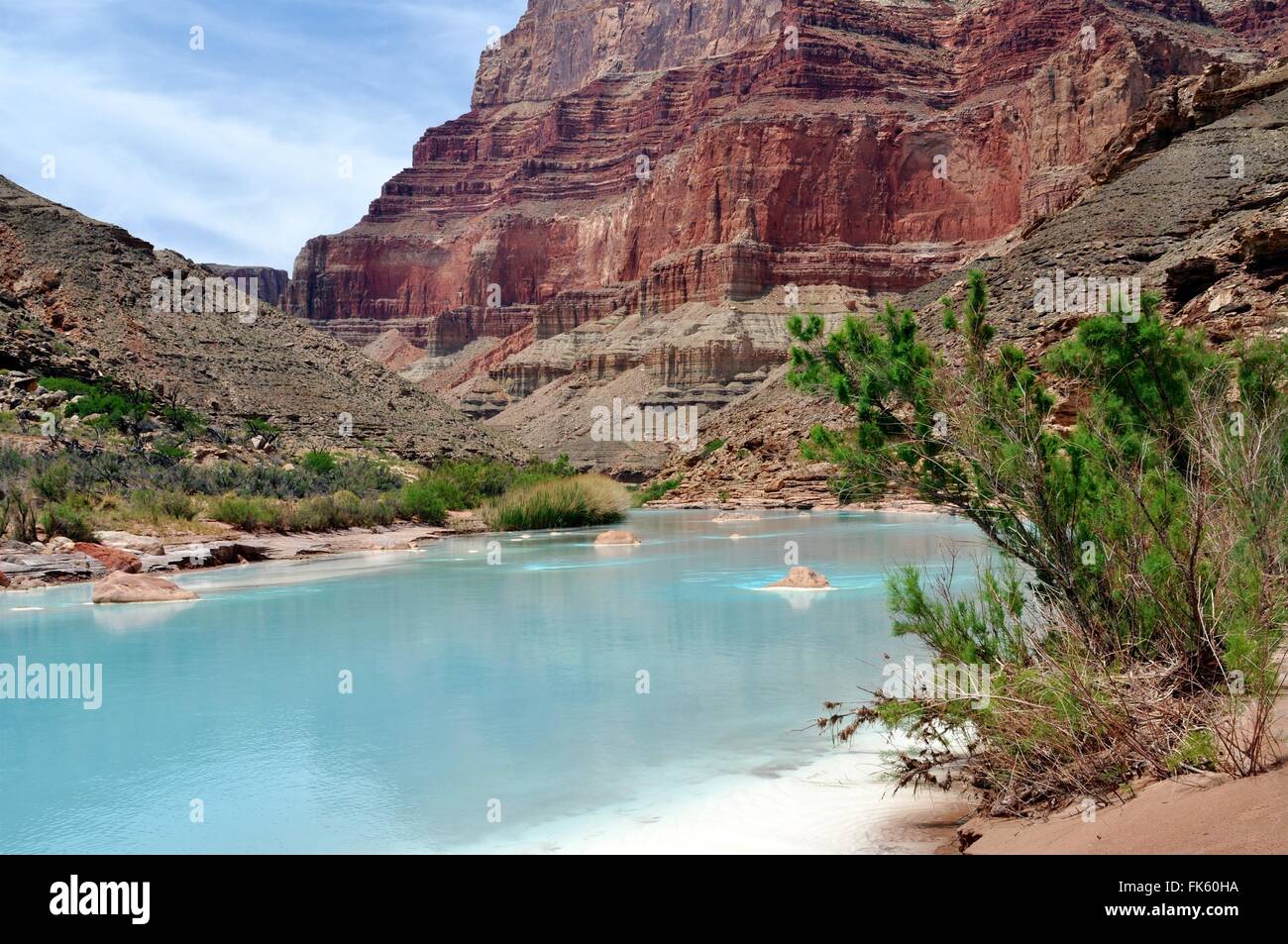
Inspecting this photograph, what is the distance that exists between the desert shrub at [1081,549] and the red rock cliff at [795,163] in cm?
6930

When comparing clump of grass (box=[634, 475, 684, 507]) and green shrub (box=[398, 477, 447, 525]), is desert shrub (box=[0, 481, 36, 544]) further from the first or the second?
clump of grass (box=[634, 475, 684, 507])

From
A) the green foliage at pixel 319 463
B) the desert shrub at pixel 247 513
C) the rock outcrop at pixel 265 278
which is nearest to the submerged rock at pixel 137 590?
the desert shrub at pixel 247 513

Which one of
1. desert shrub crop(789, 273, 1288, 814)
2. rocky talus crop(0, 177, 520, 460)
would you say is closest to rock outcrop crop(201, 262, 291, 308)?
rocky talus crop(0, 177, 520, 460)

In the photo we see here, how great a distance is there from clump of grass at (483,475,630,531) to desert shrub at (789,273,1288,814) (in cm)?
2429

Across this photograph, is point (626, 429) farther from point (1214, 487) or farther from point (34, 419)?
point (1214, 487)

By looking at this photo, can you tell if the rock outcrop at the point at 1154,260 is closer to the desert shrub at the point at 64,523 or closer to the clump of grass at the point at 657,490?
the clump of grass at the point at 657,490

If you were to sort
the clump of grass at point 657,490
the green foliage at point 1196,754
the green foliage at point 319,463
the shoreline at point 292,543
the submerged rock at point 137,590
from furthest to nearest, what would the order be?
the clump of grass at point 657,490 < the green foliage at point 319,463 < the shoreline at point 292,543 < the submerged rock at point 137,590 < the green foliage at point 1196,754

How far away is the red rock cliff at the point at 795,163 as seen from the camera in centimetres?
8619

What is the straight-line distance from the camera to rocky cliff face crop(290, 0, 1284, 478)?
83.2 meters

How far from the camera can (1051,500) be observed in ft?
19.7

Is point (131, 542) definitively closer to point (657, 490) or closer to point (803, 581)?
point (803, 581)

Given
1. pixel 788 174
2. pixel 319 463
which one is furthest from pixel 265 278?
pixel 319 463

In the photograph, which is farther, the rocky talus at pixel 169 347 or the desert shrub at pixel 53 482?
the rocky talus at pixel 169 347

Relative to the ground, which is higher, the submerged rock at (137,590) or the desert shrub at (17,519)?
the desert shrub at (17,519)
